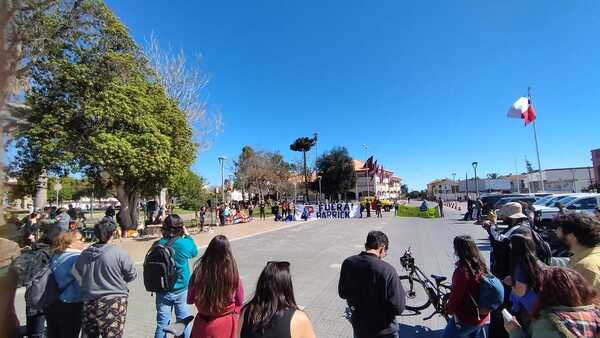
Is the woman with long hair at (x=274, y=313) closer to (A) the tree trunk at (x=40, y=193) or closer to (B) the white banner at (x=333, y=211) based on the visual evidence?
(A) the tree trunk at (x=40, y=193)

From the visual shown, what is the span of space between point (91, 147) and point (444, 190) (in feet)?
364

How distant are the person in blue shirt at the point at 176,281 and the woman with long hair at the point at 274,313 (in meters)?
1.89

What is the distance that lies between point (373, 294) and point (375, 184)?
227 ft

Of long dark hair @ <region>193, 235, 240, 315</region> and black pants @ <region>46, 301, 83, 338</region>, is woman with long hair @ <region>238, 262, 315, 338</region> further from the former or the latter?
black pants @ <region>46, 301, 83, 338</region>

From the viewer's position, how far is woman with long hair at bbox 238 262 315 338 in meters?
2.07

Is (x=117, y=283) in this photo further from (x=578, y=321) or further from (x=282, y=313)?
(x=578, y=321)

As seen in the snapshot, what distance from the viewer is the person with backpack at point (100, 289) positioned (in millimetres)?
3277

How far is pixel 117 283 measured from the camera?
3377mm

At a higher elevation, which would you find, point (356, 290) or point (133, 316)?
point (356, 290)

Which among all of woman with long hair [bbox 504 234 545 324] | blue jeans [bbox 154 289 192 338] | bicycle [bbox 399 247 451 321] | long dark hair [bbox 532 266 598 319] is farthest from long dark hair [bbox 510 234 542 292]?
blue jeans [bbox 154 289 192 338]

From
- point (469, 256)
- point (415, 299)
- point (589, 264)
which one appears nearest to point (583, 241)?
point (589, 264)

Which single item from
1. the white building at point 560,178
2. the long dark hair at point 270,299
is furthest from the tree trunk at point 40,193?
the white building at point 560,178

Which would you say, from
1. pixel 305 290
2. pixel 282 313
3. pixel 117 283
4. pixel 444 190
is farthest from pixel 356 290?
pixel 444 190

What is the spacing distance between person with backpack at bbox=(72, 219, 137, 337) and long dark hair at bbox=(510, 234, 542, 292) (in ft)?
12.3
